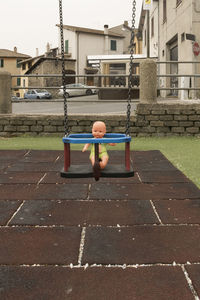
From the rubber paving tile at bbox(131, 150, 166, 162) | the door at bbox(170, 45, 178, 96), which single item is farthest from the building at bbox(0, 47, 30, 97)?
the rubber paving tile at bbox(131, 150, 166, 162)

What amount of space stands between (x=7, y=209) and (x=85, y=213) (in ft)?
2.33

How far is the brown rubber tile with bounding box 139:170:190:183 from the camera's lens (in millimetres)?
4477

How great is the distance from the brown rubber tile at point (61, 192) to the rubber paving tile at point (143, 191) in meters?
0.10

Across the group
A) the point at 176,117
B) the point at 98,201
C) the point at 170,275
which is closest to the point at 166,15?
the point at 176,117

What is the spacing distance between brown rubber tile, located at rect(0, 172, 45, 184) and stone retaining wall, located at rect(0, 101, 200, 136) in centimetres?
375

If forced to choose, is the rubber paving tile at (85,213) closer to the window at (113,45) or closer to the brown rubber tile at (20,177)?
the brown rubber tile at (20,177)

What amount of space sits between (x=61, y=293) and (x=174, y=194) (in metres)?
2.21

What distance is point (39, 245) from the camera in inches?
98.7

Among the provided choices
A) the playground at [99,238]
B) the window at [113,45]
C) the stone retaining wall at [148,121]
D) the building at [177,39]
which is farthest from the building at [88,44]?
the playground at [99,238]

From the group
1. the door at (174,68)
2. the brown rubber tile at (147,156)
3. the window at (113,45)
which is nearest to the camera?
the brown rubber tile at (147,156)

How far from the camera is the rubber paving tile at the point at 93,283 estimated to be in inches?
73.1

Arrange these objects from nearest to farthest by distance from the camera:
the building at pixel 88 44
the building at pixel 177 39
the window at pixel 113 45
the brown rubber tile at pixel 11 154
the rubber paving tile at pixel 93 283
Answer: the rubber paving tile at pixel 93 283 → the brown rubber tile at pixel 11 154 → the building at pixel 177 39 → the building at pixel 88 44 → the window at pixel 113 45

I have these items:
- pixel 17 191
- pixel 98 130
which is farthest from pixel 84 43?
pixel 17 191

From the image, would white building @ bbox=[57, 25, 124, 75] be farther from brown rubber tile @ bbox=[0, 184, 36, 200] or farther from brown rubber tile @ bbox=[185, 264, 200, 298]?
brown rubber tile @ bbox=[185, 264, 200, 298]
